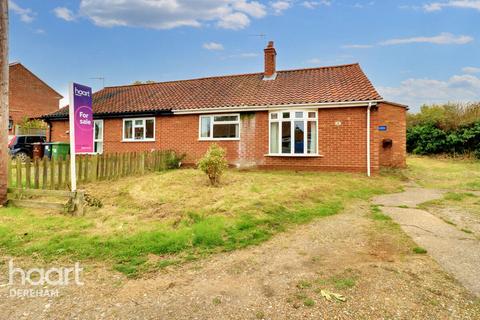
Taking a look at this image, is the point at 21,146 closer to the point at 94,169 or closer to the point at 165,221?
the point at 94,169

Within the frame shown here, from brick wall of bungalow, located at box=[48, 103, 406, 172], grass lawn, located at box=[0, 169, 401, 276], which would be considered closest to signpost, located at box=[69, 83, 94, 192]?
grass lawn, located at box=[0, 169, 401, 276]

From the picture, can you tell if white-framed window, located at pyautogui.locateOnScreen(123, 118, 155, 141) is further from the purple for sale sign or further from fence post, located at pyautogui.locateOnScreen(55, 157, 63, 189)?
the purple for sale sign

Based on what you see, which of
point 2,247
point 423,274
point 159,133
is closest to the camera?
point 423,274

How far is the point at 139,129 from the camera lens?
16.4 m

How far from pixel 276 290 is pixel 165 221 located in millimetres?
3003

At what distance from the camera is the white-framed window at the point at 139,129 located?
1606 centimetres

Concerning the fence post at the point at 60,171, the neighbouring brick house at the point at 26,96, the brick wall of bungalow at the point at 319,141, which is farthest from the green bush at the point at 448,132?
the neighbouring brick house at the point at 26,96

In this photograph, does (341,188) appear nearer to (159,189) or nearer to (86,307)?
(159,189)

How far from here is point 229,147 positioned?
1430cm

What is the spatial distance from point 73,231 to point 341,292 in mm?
4377

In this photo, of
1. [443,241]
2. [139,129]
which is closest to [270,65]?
[139,129]

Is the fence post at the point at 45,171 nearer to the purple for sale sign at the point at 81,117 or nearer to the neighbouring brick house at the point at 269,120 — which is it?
the purple for sale sign at the point at 81,117

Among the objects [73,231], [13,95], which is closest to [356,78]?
[73,231]

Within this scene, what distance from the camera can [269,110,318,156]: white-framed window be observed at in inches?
508
